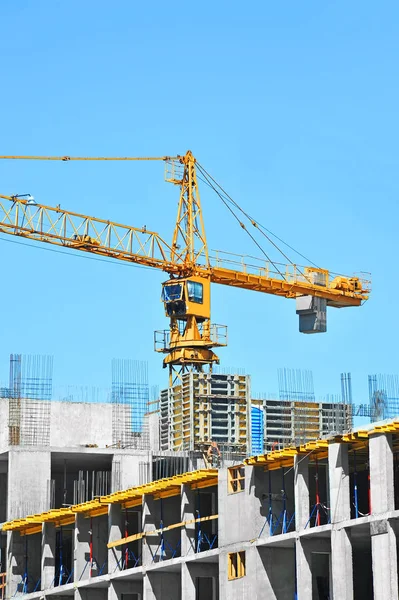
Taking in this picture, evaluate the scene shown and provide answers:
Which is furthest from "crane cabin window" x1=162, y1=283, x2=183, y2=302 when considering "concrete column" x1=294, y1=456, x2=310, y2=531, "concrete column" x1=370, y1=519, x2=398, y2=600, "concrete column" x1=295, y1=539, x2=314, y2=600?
"concrete column" x1=370, y1=519, x2=398, y2=600

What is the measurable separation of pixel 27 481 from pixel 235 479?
1711cm

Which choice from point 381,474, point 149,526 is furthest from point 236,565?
point 381,474

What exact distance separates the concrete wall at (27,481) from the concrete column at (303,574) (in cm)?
2143

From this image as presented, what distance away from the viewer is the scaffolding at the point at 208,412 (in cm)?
8281

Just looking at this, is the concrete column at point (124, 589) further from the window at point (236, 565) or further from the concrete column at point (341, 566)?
the concrete column at point (341, 566)

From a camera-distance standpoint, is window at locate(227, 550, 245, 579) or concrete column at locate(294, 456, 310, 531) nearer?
concrete column at locate(294, 456, 310, 531)

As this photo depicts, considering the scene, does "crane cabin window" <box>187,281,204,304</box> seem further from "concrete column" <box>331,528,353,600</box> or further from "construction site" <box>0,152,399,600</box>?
"concrete column" <box>331,528,353,600</box>

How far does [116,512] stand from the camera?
198 feet

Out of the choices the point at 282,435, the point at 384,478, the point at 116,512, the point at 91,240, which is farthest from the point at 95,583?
the point at 91,240

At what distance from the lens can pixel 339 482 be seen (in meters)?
48.3

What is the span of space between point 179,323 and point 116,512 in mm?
40326

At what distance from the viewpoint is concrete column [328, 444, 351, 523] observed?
48281 millimetres

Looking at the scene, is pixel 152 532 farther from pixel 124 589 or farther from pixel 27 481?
pixel 27 481

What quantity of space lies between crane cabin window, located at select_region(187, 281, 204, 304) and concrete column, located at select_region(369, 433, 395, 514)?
52384 millimetres
